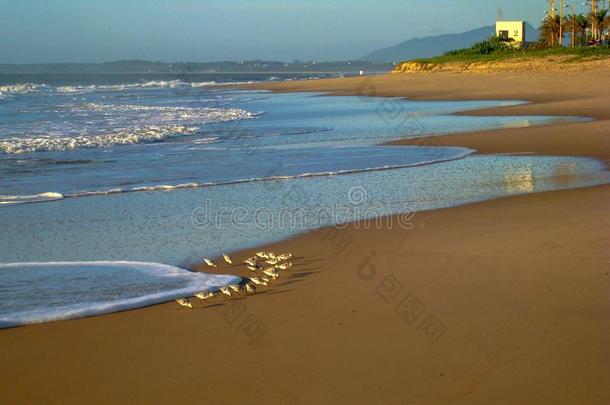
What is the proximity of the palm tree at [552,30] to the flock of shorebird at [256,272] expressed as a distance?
232ft

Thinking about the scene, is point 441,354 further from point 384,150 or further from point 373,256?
point 384,150

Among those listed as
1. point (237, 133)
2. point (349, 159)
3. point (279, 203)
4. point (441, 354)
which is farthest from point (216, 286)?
point (237, 133)

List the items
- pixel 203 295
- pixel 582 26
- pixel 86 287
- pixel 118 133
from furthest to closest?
pixel 582 26
pixel 118 133
pixel 86 287
pixel 203 295

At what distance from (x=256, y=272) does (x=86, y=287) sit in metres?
1.39

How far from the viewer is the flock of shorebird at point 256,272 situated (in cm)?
599

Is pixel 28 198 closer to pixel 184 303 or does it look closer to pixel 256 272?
pixel 256 272

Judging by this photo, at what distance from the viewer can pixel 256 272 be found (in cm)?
681

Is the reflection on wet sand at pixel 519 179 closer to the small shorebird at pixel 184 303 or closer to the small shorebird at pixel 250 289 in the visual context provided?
the small shorebird at pixel 250 289

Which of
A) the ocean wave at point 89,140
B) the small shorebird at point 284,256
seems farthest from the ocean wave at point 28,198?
the ocean wave at point 89,140

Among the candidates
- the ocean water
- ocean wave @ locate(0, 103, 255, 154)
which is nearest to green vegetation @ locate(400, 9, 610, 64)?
ocean wave @ locate(0, 103, 255, 154)

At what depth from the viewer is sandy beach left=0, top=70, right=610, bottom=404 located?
165 inches

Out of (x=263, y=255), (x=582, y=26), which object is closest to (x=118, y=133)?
(x=263, y=255)

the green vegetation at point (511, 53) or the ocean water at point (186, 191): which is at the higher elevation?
the green vegetation at point (511, 53)

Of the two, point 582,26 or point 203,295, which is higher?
point 582,26
